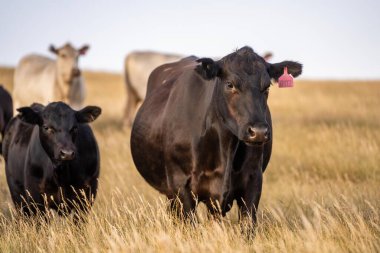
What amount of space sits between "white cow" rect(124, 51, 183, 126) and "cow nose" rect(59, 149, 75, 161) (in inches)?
592

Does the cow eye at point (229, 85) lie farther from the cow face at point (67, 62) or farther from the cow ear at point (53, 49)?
the cow ear at point (53, 49)

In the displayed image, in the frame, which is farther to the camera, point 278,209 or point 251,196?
point 251,196

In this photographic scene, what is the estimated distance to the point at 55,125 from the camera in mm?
7023

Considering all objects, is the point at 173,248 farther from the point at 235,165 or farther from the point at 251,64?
the point at 251,64

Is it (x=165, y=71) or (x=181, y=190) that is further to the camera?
(x=165, y=71)

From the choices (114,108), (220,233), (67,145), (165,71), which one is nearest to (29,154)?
(67,145)

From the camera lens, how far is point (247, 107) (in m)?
5.40

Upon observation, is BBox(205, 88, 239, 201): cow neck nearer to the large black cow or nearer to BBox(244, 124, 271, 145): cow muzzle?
the large black cow

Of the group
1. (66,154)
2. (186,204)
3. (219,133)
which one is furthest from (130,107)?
(219,133)

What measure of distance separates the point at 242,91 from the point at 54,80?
12.5 metres

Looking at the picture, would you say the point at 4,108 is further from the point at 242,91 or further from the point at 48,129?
the point at 242,91

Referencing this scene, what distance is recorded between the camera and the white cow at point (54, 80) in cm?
1702

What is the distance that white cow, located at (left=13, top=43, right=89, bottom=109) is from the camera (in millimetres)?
17016

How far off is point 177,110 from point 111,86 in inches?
1721
